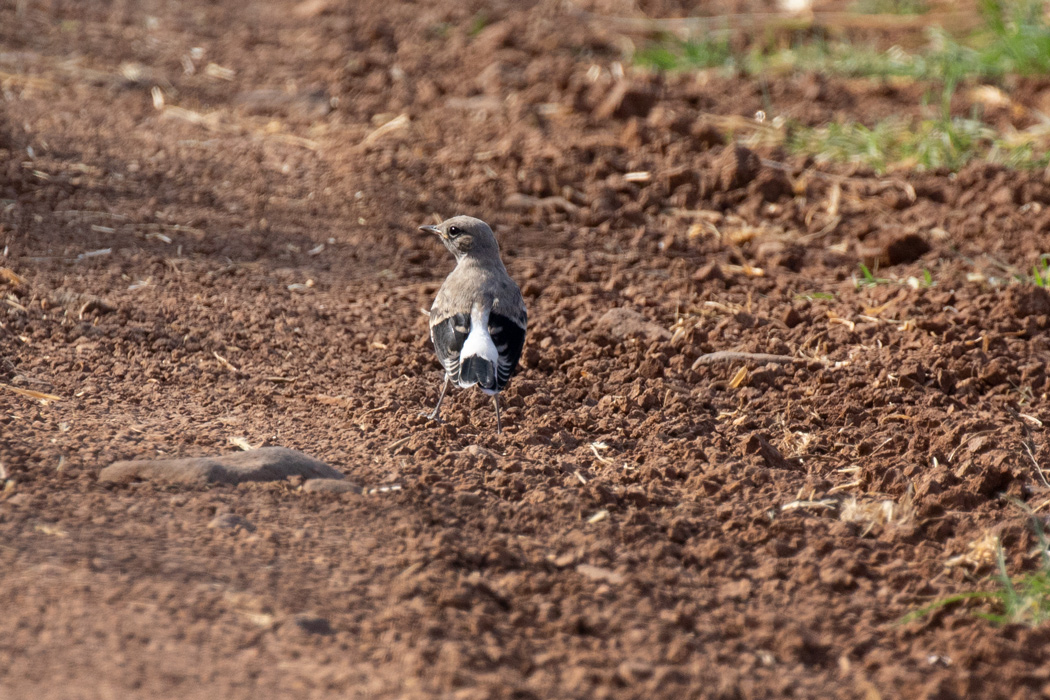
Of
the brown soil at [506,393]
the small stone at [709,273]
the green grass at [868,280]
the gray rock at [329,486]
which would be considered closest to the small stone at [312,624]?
the brown soil at [506,393]

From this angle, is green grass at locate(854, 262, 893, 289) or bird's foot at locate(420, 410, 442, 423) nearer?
bird's foot at locate(420, 410, 442, 423)

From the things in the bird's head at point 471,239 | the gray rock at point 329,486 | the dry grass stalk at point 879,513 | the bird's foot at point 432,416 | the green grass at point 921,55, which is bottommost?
the bird's foot at point 432,416

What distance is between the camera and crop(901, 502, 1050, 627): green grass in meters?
3.47

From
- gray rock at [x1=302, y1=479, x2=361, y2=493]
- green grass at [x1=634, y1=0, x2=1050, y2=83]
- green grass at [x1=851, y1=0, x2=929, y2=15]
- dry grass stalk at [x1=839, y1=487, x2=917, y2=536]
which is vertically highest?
green grass at [x1=851, y1=0, x2=929, y2=15]

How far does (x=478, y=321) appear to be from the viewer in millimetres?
5105

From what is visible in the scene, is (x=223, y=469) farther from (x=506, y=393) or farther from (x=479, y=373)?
(x=506, y=393)

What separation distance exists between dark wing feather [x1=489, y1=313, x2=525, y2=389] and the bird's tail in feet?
0.18

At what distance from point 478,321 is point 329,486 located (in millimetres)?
1342

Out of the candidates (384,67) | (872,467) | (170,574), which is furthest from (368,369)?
(384,67)

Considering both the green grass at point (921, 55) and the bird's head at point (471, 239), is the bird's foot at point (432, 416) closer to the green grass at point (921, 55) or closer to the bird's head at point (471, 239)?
the bird's head at point (471, 239)

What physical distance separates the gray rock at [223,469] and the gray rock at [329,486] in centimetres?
6

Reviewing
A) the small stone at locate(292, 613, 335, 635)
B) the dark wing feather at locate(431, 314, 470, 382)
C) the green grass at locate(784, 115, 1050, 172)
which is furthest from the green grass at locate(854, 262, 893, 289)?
the small stone at locate(292, 613, 335, 635)

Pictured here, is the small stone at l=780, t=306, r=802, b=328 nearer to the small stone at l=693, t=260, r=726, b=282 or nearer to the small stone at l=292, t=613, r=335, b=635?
the small stone at l=693, t=260, r=726, b=282

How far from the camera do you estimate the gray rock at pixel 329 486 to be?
4031 mm
